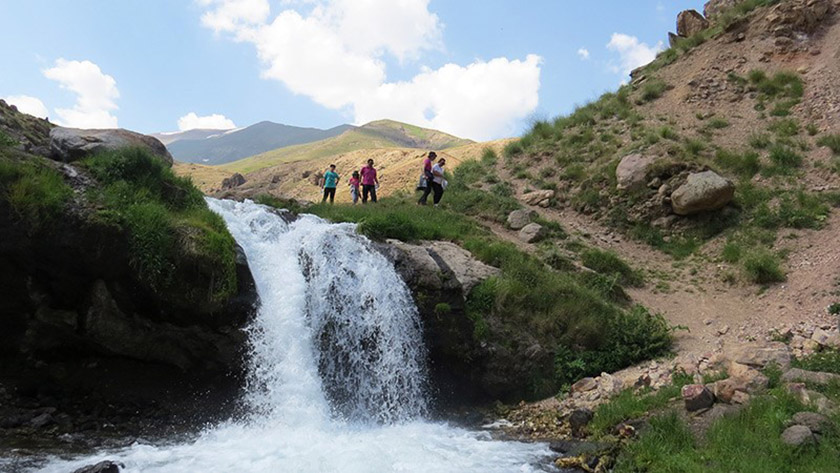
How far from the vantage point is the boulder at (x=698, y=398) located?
8852mm

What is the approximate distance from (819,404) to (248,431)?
8930 millimetres

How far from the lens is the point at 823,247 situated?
15.2 m

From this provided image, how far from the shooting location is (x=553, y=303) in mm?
13516

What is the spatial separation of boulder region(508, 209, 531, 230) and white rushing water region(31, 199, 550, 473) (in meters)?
7.01

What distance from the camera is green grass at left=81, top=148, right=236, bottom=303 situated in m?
10.4

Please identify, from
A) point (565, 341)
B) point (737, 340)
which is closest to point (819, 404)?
point (737, 340)

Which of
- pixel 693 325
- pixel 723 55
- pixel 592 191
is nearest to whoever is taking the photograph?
pixel 693 325

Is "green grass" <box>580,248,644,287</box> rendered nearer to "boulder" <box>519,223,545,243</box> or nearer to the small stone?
"boulder" <box>519,223,545,243</box>

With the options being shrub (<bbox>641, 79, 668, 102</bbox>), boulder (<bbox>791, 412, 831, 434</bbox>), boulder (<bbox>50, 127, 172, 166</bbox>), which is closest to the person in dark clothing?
boulder (<bbox>50, 127, 172, 166</bbox>)

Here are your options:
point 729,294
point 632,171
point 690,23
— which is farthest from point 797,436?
point 690,23

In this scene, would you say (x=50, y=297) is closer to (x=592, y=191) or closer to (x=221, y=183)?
(x=592, y=191)

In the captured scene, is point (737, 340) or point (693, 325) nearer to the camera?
point (737, 340)

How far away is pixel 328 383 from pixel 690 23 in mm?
29025

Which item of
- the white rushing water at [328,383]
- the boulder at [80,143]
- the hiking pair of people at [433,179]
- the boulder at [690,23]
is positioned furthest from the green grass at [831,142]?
the boulder at [80,143]
